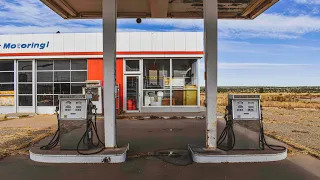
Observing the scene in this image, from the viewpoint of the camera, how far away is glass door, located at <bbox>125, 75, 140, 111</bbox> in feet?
58.3

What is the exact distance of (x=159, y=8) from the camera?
32.8 feet

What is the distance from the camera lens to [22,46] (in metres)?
18.0

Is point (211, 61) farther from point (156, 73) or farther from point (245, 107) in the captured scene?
point (156, 73)

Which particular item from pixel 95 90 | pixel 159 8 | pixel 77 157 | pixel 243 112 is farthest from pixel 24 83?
pixel 243 112

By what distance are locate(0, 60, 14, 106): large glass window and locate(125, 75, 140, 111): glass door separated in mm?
7439

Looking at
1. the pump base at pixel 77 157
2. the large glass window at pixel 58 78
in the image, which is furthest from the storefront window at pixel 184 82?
the pump base at pixel 77 157

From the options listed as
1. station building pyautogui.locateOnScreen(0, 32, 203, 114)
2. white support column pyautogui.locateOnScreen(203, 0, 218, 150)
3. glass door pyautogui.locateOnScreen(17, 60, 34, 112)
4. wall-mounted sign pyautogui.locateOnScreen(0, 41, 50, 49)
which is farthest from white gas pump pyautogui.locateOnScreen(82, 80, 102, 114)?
white support column pyautogui.locateOnScreen(203, 0, 218, 150)

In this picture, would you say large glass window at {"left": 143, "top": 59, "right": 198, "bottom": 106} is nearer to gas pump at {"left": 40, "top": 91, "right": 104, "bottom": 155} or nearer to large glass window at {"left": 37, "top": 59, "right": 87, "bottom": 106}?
large glass window at {"left": 37, "top": 59, "right": 87, "bottom": 106}

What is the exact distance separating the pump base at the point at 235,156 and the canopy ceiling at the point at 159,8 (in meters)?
4.68

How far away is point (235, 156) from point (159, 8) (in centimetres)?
571

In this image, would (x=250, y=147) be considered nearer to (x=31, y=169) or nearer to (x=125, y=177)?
(x=125, y=177)

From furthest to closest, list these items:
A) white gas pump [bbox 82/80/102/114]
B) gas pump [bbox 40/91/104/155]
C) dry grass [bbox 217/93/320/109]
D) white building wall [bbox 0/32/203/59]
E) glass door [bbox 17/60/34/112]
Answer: dry grass [bbox 217/93/320/109], glass door [bbox 17/60/34/112], white building wall [bbox 0/32/203/59], white gas pump [bbox 82/80/102/114], gas pump [bbox 40/91/104/155]

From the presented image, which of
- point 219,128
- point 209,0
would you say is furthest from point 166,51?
point 209,0

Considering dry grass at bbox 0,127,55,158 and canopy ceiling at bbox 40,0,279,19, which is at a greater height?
canopy ceiling at bbox 40,0,279,19
